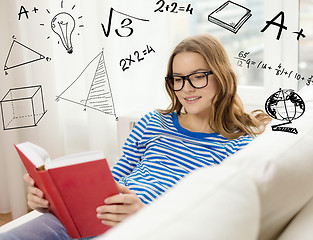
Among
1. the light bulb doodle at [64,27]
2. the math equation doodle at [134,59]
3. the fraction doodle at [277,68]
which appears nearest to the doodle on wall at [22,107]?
the light bulb doodle at [64,27]

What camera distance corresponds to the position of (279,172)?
888 millimetres

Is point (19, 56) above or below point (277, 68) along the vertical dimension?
above

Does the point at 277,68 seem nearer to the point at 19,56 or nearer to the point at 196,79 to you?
the point at 196,79

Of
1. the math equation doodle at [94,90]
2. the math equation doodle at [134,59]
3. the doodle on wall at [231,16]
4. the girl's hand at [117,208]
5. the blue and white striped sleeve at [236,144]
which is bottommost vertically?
the girl's hand at [117,208]

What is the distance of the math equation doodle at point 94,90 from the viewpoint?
2.49m

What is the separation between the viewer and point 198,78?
5.16 ft

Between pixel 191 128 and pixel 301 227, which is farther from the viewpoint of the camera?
pixel 191 128

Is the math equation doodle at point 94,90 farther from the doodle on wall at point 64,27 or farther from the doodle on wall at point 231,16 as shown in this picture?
the doodle on wall at point 231,16

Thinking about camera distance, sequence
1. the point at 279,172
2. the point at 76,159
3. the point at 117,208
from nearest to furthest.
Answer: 1. the point at 279,172
2. the point at 76,159
3. the point at 117,208

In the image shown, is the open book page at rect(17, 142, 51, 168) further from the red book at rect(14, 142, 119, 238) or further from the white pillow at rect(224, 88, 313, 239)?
the white pillow at rect(224, 88, 313, 239)

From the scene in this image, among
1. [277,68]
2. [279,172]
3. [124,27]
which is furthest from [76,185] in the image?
[124,27]

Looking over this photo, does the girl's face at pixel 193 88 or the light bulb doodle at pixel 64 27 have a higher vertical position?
the light bulb doodle at pixel 64 27

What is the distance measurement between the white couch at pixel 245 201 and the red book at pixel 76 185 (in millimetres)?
322

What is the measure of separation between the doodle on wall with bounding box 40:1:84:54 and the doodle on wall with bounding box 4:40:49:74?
0.48ft
